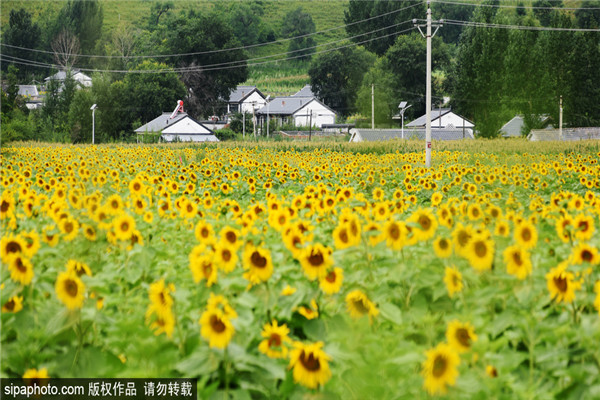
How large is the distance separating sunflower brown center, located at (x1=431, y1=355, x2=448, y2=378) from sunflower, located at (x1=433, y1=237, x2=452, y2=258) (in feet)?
3.83

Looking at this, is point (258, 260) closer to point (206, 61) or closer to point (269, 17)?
point (206, 61)

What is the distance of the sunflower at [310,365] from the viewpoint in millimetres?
1816

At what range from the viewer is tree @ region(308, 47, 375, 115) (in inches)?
2968

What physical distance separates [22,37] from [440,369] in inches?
4019

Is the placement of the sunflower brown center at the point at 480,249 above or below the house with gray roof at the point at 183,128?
below

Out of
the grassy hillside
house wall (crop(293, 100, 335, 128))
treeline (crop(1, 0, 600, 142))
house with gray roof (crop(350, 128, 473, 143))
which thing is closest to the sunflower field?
treeline (crop(1, 0, 600, 142))

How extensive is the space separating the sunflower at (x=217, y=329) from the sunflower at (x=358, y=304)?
0.58m

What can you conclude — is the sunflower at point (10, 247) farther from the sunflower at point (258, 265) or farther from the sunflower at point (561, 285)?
the sunflower at point (561, 285)

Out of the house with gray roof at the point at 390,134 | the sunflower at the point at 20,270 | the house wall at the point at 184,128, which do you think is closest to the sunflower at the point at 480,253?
the sunflower at the point at 20,270

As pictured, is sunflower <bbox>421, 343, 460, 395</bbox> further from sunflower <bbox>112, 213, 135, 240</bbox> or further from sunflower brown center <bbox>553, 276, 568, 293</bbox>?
sunflower <bbox>112, 213, 135, 240</bbox>

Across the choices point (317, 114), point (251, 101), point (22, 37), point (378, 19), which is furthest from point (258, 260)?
point (22, 37)

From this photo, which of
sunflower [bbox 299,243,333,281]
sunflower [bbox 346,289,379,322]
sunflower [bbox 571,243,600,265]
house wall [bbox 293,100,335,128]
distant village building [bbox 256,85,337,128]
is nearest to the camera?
sunflower [bbox 346,289,379,322]

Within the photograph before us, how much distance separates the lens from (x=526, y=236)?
305 cm

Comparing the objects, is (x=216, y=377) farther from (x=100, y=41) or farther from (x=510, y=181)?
(x=100, y=41)
